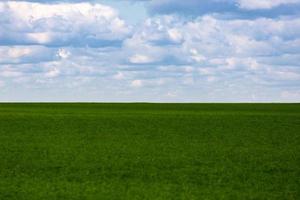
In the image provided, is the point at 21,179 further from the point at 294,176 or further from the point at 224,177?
the point at 294,176

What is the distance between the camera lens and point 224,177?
18.2 m

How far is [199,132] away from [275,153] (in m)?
10.3

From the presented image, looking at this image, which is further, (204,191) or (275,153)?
(275,153)

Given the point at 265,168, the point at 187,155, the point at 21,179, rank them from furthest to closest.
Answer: the point at 187,155, the point at 265,168, the point at 21,179

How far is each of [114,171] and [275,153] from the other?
856cm

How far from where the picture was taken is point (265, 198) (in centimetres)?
1554

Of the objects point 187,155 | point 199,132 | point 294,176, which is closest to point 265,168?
point 294,176

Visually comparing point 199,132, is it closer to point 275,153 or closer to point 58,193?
point 275,153

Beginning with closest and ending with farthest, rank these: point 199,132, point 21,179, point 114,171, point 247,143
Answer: point 21,179, point 114,171, point 247,143, point 199,132

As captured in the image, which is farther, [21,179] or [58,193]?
[21,179]

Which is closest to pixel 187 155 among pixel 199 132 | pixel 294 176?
pixel 294 176

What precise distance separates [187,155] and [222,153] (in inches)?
73.0

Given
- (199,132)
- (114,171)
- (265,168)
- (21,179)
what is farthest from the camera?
(199,132)

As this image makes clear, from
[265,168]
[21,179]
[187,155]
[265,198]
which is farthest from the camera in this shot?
[187,155]
